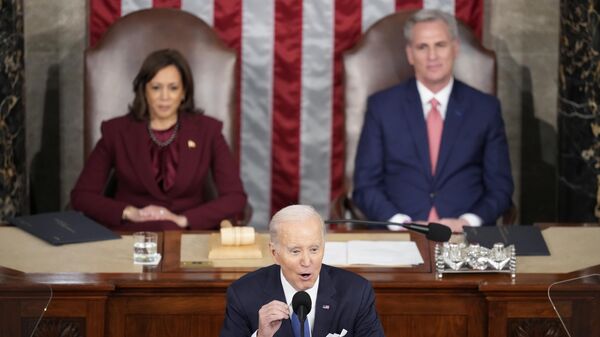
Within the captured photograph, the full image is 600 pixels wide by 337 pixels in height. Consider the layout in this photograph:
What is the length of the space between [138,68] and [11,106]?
62 cm

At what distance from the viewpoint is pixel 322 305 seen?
3.44 meters

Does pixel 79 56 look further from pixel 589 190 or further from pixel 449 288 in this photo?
pixel 449 288

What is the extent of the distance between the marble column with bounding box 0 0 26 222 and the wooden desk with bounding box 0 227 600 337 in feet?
6.45

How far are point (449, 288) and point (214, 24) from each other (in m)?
2.74

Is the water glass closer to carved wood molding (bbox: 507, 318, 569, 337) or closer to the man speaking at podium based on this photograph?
the man speaking at podium

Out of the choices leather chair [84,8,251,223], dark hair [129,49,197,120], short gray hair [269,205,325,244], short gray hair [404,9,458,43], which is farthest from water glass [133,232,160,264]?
short gray hair [404,9,458,43]

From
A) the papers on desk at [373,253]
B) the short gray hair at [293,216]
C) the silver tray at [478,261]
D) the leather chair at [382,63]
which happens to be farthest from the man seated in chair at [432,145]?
the short gray hair at [293,216]

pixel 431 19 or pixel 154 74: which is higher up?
pixel 431 19

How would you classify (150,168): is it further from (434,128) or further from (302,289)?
(302,289)

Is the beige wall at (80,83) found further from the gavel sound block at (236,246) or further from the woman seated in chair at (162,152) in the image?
the gavel sound block at (236,246)

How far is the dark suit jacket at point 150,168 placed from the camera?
5.69 metres

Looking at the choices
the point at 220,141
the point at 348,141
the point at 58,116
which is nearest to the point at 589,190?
the point at 348,141

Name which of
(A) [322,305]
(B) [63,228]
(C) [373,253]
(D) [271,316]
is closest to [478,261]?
(C) [373,253]

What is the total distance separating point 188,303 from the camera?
4.20 meters
